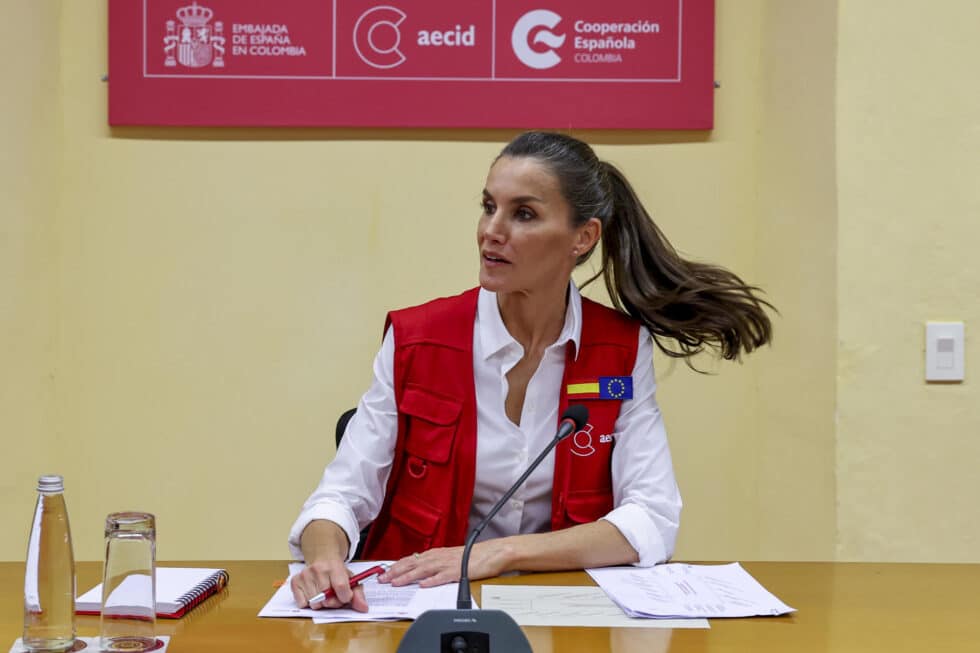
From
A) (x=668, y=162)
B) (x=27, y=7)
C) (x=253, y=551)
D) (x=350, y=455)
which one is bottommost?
(x=253, y=551)

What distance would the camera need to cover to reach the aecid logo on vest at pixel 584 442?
1971 millimetres

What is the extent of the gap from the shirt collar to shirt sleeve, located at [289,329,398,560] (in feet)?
0.60

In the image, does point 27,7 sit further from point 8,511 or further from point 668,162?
point 668,162

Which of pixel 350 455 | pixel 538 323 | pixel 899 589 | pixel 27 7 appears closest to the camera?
pixel 899 589

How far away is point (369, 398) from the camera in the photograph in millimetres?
2020

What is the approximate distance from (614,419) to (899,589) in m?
0.61

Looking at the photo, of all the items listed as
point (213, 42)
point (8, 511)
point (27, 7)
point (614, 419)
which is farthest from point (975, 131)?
point (8, 511)

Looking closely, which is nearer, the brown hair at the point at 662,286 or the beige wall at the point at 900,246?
the brown hair at the point at 662,286

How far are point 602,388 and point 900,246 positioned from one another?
0.89m

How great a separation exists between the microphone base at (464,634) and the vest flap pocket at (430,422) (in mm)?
744

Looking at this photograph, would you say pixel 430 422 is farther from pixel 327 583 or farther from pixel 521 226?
pixel 327 583

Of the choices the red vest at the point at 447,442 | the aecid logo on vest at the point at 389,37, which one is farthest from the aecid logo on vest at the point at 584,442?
the aecid logo on vest at the point at 389,37

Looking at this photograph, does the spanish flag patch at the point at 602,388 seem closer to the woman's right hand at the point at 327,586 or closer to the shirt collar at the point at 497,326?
A: the shirt collar at the point at 497,326

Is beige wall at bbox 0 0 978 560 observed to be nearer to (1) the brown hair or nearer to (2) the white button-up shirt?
(1) the brown hair
